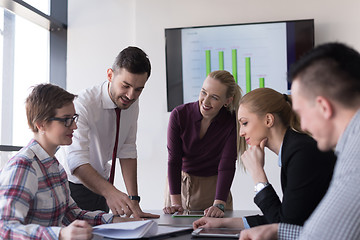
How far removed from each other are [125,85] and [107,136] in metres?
0.34

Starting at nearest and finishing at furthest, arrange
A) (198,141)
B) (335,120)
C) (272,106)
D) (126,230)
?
1. (335,120)
2. (126,230)
3. (272,106)
4. (198,141)

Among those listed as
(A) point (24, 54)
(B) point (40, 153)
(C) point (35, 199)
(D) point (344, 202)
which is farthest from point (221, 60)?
(D) point (344, 202)

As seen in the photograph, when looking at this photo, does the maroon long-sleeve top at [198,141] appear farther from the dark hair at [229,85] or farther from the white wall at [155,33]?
the white wall at [155,33]

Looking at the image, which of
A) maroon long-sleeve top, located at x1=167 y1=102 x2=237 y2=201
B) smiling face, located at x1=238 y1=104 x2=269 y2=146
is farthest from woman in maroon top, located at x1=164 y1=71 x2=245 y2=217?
smiling face, located at x1=238 y1=104 x2=269 y2=146

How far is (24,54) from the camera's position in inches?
143

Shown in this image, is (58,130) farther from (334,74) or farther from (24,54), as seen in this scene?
(24,54)

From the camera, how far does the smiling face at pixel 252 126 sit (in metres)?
1.70

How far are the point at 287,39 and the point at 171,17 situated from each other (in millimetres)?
1015

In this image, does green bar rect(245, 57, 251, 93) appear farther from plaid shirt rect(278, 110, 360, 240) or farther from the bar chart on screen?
plaid shirt rect(278, 110, 360, 240)

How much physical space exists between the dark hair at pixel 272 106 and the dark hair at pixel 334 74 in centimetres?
66

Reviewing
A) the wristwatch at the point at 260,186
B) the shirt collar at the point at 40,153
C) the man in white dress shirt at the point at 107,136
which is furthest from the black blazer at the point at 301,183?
the shirt collar at the point at 40,153

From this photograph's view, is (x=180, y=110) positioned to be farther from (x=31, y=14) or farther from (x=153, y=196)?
(x=31, y=14)

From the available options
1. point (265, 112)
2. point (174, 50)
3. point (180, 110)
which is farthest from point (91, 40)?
point (265, 112)

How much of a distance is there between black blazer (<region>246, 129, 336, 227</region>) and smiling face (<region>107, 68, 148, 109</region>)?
0.82m
